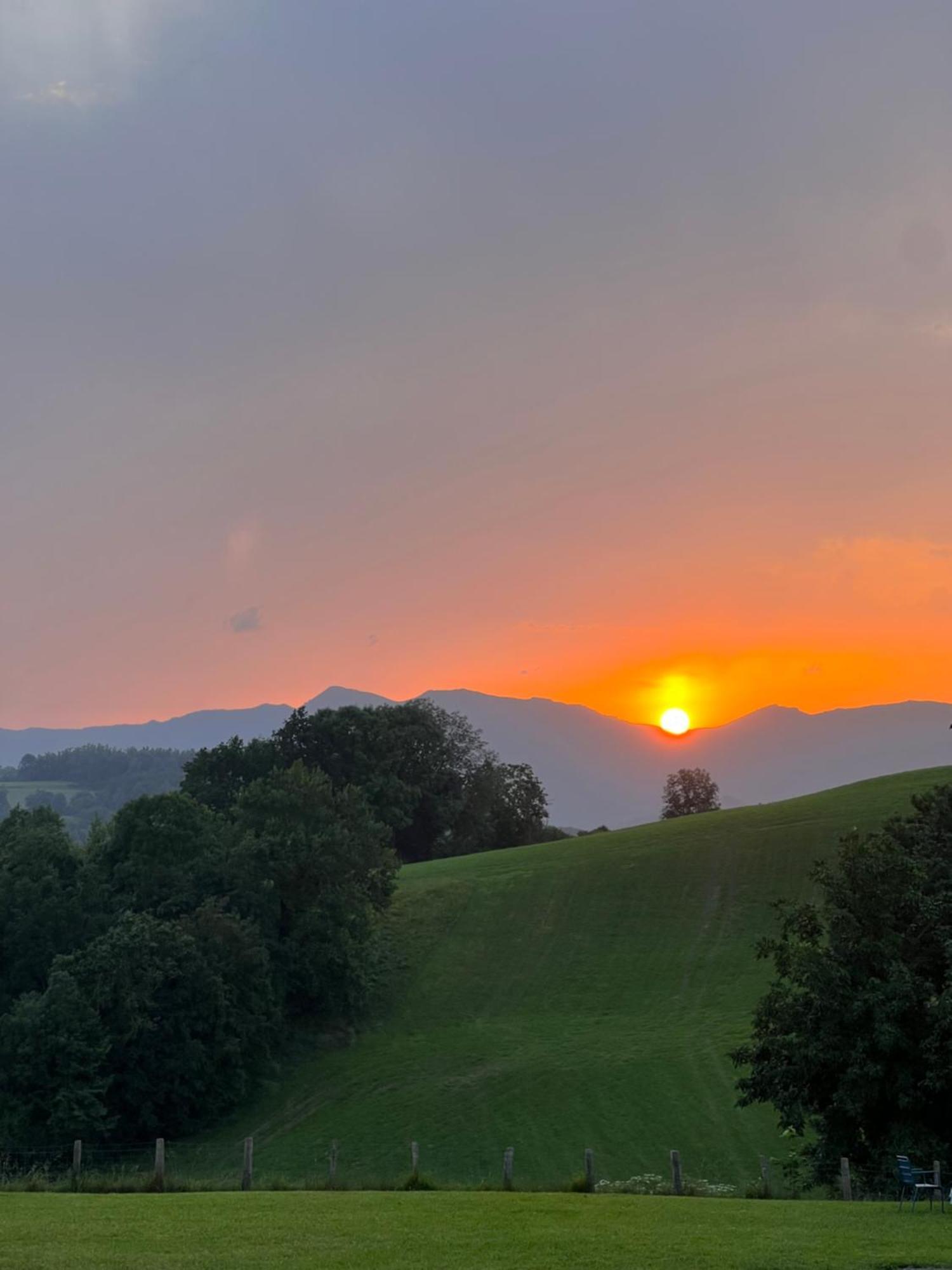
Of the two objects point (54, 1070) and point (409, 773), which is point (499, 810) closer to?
point (409, 773)

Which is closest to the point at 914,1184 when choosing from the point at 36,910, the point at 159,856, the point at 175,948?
the point at 175,948

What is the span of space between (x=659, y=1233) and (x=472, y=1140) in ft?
106

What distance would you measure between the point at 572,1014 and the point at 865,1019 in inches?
1448

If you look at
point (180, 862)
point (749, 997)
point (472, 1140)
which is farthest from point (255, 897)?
point (749, 997)

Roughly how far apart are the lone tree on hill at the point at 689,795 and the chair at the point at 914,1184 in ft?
410

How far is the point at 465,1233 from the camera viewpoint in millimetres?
20859

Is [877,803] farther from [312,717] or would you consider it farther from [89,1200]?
[89,1200]

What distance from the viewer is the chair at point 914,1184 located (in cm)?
2327

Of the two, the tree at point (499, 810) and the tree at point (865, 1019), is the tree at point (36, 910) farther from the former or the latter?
the tree at point (499, 810)

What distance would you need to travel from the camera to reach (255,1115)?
57469 mm

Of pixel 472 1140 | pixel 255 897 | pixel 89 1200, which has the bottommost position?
pixel 472 1140

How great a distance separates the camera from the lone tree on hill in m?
154

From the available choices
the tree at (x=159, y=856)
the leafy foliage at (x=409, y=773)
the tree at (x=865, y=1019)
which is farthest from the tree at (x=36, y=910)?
the tree at (x=865, y=1019)

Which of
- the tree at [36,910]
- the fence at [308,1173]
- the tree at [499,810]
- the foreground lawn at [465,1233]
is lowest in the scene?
the fence at [308,1173]
